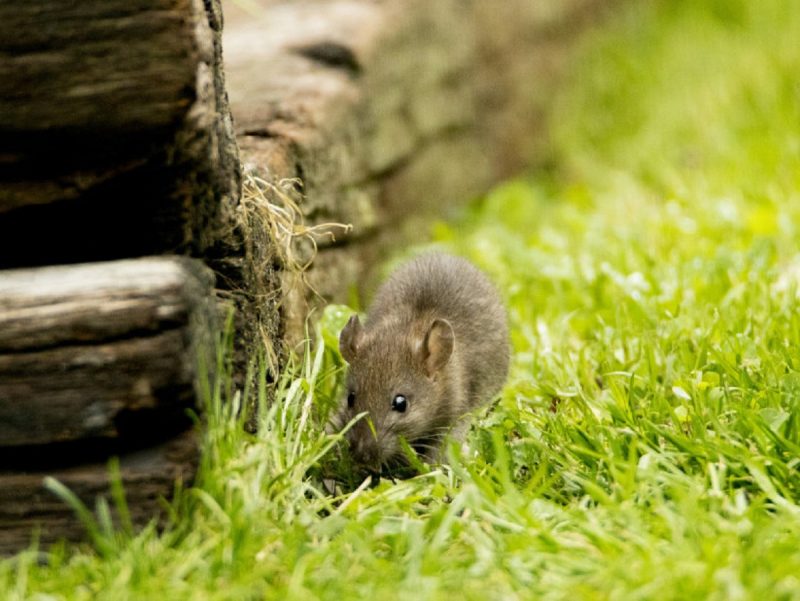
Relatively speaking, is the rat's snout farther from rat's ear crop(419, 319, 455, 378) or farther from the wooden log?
the wooden log

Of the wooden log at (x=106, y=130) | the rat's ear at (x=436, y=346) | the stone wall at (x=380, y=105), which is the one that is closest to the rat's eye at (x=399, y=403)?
the rat's ear at (x=436, y=346)

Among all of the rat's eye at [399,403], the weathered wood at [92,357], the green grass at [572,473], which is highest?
the weathered wood at [92,357]

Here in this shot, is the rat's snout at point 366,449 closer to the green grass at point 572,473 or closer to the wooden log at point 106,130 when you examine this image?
the green grass at point 572,473

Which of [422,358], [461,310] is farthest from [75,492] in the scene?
[461,310]

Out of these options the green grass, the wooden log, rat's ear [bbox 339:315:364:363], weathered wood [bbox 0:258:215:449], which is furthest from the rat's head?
weathered wood [bbox 0:258:215:449]

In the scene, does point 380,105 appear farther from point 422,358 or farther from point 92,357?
point 92,357

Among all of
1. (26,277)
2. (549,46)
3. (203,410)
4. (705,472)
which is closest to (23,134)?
(26,277)
